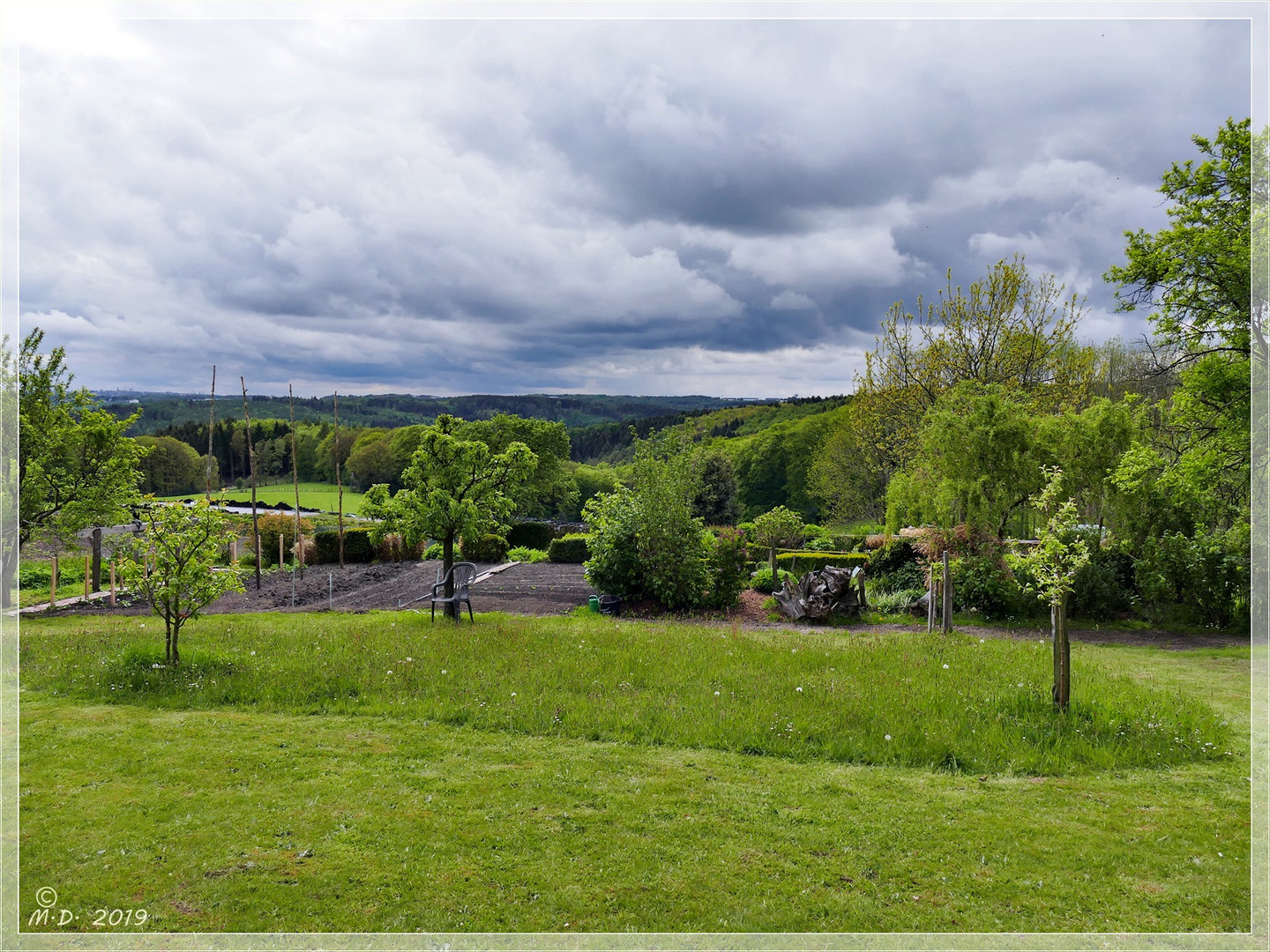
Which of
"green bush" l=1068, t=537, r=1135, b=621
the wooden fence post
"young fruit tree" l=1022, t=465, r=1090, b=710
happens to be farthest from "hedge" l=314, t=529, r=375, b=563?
"young fruit tree" l=1022, t=465, r=1090, b=710

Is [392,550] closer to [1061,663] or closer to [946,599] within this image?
[946,599]

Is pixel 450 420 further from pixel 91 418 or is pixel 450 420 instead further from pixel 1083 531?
pixel 1083 531

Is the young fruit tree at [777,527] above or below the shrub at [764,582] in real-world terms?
above

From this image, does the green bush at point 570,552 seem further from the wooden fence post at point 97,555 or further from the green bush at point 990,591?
the green bush at point 990,591

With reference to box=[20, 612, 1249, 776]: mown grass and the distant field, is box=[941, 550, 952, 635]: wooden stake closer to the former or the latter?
box=[20, 612, 1249, 776]: mown grass

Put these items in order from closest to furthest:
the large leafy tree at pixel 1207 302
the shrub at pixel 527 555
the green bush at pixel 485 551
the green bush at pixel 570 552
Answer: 1. the large leafy tree at pixel 1207 302
2. the green bush at pixel 485 551
3. the green bush at pixel 570 552
4. the shrub at pixel 527 555

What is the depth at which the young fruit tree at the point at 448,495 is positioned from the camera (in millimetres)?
11766

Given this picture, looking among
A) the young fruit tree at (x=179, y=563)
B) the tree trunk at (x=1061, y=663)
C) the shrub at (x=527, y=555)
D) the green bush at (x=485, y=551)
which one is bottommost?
the shrub at (x=527, y=555)

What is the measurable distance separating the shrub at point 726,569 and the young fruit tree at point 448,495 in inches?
180

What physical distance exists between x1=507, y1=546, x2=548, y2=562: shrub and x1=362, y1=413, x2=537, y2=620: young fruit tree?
11.9 m

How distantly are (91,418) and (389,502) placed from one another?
699 cm

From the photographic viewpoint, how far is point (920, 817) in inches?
195

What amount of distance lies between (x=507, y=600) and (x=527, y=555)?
32.4 feet

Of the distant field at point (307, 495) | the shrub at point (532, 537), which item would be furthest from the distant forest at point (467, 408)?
the shrub at point (532, 537)
